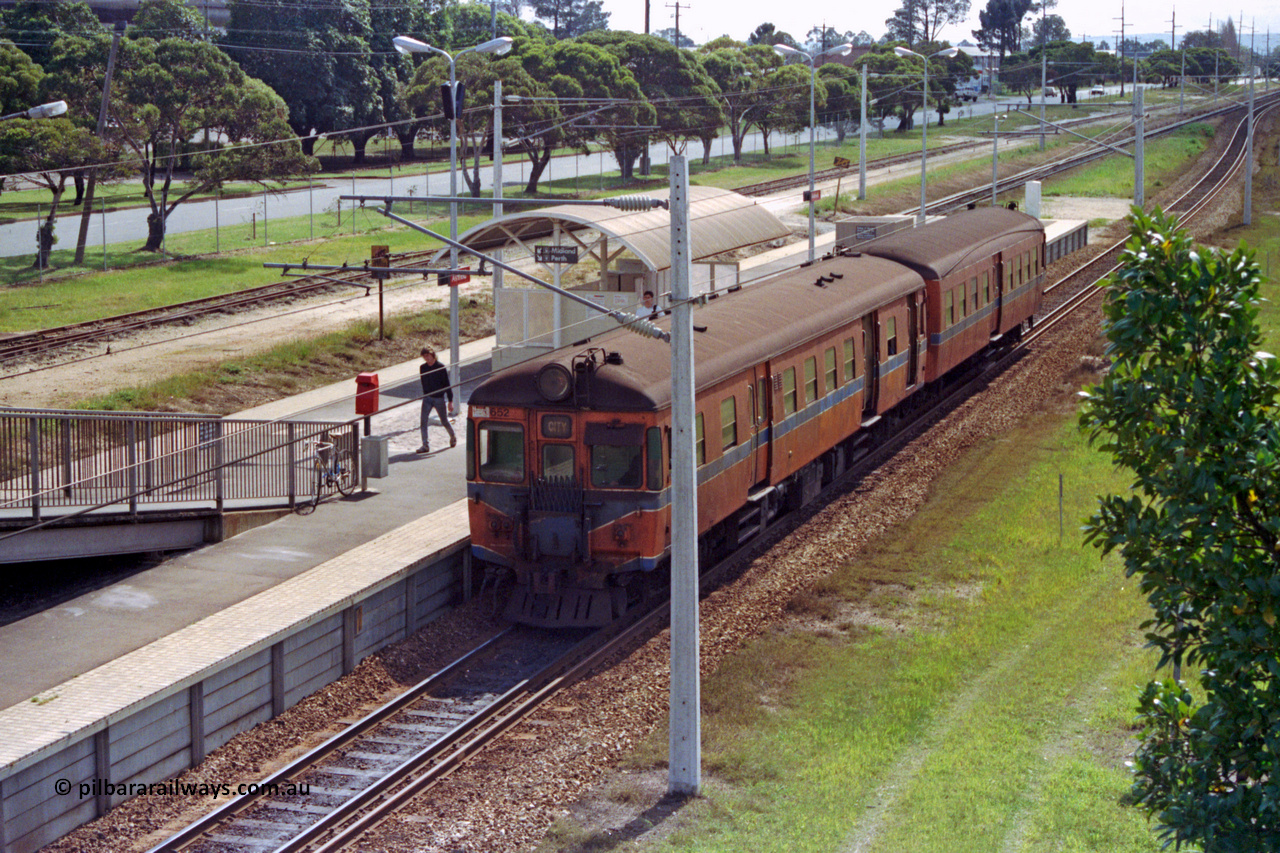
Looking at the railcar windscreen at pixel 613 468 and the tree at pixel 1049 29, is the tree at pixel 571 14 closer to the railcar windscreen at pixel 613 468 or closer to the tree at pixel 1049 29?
the tree at pixel 1049 29

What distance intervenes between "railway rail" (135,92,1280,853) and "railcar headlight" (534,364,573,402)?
2848 millimetres

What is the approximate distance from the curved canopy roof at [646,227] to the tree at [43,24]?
43.9m

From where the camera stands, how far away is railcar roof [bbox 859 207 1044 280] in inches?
968

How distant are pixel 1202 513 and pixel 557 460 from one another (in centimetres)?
938

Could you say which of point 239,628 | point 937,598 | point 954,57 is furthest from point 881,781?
point 954,57

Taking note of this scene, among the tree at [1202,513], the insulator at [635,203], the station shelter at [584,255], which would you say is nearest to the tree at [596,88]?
the station shelter at [584,255]

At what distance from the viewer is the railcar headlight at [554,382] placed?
14.8 meters

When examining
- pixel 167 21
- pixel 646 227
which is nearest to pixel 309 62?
pixel 167 21

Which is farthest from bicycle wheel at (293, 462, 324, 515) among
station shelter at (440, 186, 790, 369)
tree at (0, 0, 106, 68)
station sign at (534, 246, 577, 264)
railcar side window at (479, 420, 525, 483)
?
tree at (0, 0, 106, 68)

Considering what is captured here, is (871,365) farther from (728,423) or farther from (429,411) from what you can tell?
(429,411)

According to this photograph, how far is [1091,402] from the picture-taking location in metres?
6.94

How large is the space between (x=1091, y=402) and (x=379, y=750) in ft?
26.7

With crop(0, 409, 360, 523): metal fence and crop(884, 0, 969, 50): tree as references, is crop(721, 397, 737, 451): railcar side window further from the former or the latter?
crop(884, 0, 969, 50): tree

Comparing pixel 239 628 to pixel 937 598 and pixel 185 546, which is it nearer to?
pixel 185 546
